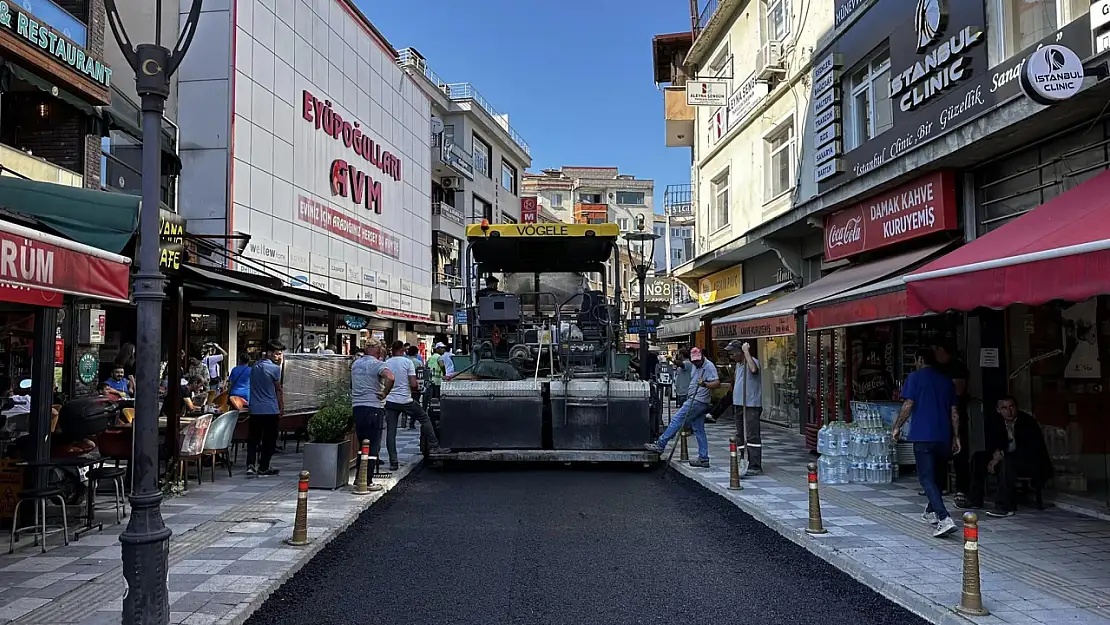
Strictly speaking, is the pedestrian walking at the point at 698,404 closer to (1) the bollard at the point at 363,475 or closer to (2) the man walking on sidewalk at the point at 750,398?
(2) the man walking on sidewalk at the point at 750,398

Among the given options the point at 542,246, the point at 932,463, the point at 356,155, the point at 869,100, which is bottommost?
the point at 932,463

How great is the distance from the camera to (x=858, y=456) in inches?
388

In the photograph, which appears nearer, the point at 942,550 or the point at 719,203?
the point at 942,550

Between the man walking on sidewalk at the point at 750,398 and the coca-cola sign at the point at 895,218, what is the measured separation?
9.65 feet

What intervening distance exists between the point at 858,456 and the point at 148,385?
8280mm

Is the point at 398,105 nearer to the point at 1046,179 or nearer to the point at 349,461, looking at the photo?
the point at 349,461

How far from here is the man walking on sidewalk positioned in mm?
10422

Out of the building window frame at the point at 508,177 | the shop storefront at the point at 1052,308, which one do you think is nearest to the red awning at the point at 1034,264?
the shop storefront at the point at 1052,308

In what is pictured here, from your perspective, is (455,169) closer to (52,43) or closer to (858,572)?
(52,43)

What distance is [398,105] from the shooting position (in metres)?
30.2

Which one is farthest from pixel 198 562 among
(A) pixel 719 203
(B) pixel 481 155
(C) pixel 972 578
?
(B) pixel 481 155

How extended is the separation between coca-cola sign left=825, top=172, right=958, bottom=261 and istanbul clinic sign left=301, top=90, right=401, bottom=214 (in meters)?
15.3

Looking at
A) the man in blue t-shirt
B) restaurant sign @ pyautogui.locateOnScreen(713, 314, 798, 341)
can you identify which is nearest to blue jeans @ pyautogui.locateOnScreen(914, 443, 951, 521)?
the man in blue t-shirt

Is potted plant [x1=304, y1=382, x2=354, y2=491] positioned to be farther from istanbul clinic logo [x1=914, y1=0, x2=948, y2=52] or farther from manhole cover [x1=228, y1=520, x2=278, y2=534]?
istanbul clinic logo [x1=914, y1=0, x2=948, y2=52]
